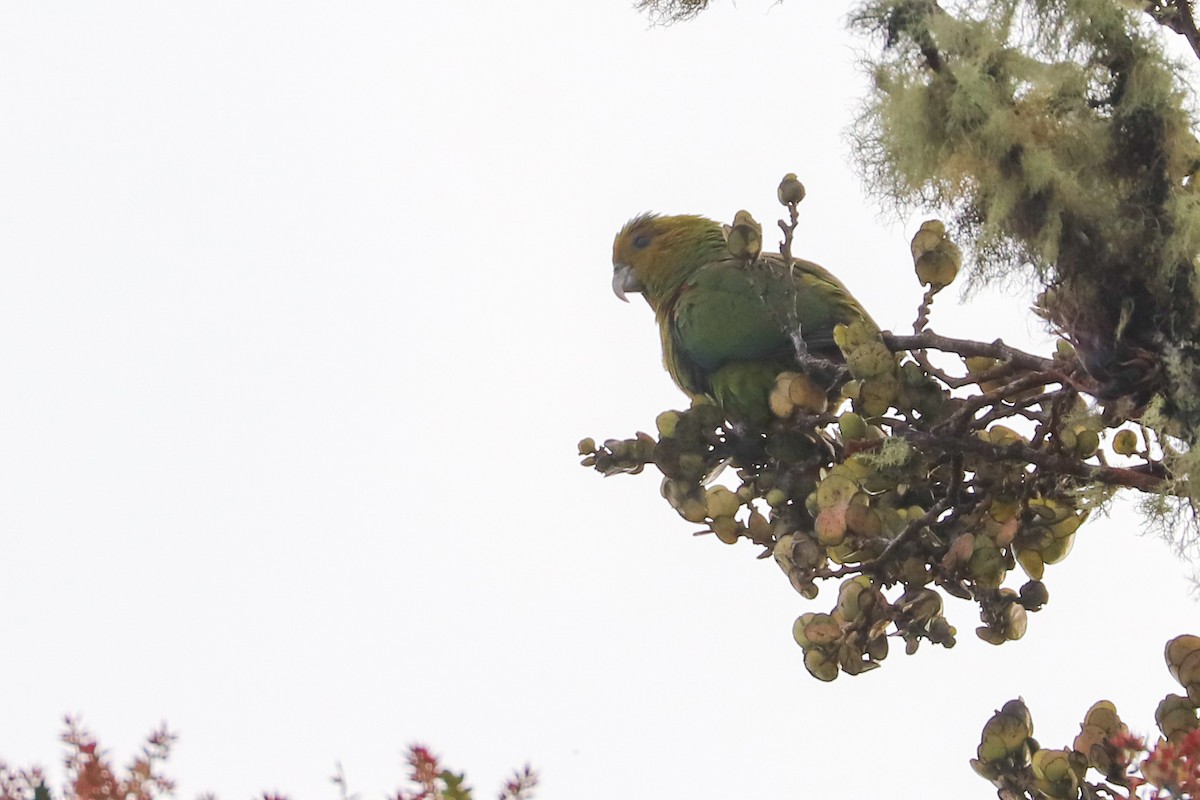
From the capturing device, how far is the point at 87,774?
1507 millimetres

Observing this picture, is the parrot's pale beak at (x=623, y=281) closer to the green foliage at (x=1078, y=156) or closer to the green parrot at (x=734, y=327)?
the green parrot at (x=734, y=327)

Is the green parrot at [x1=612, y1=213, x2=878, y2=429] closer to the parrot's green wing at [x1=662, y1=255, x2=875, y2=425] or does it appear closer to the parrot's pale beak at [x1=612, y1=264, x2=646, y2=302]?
the parrot's green wing at [x1=662, y1=255, x2=875, y2=425]

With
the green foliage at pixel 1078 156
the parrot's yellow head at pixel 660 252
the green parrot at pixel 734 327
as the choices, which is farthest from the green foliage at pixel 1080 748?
the parrot's yellow head at pixel 660 252

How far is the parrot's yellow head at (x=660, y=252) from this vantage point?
4.43 m

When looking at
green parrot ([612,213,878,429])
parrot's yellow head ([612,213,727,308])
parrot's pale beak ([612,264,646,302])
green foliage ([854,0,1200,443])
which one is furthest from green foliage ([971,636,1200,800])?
parrot's pale beak ([612,264,646,302])

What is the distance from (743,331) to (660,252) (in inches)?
37.8

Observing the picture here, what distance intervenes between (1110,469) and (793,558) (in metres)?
0.54

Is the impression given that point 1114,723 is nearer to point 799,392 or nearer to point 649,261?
point 799,392

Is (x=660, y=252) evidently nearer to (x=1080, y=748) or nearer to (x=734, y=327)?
(x=734, y=327)

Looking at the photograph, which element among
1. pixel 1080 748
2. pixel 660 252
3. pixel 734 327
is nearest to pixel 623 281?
pixel 660 252

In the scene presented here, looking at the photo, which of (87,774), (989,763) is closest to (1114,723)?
(989,763)

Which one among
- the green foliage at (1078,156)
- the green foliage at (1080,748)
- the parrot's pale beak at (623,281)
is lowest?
the green foliage at (1080,748)

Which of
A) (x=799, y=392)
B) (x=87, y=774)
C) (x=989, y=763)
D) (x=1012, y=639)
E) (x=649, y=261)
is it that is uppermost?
(x=649, y=261)

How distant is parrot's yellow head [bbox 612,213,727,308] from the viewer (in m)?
4.43
